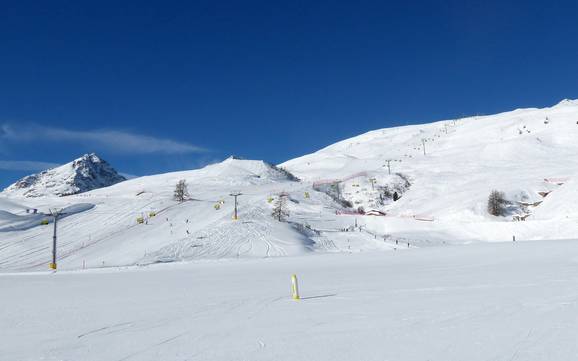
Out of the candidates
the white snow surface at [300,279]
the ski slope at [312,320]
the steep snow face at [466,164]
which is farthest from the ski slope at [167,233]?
the ski slope at [312,320]

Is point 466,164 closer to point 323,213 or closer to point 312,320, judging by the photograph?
point 323,213

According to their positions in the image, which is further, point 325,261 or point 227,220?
point 227,220

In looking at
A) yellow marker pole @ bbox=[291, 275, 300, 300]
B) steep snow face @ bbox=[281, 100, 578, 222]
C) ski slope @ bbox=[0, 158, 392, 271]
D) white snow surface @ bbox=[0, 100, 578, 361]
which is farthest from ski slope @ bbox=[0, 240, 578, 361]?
steep snow face @ bbox=[281, 100, 578, 222]

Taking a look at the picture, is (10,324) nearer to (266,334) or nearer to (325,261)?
(266,334)

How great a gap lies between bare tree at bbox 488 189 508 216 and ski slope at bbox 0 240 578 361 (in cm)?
4568

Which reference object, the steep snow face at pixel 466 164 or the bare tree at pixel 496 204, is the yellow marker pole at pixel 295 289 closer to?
the steep snow face at pixel 466 164

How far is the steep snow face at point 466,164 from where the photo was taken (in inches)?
2549

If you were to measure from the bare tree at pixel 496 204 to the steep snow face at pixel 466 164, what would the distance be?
96cm

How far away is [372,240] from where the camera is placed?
45344 mm

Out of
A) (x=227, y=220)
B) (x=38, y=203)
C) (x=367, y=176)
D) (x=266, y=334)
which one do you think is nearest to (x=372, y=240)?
(x=227, y=220)

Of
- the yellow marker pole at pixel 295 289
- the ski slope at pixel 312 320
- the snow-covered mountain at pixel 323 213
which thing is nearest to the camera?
the ski slope at pixel 312 320

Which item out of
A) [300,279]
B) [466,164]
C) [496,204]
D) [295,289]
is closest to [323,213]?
[496,204]

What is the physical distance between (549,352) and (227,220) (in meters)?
47.5

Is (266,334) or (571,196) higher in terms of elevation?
(571,196)
